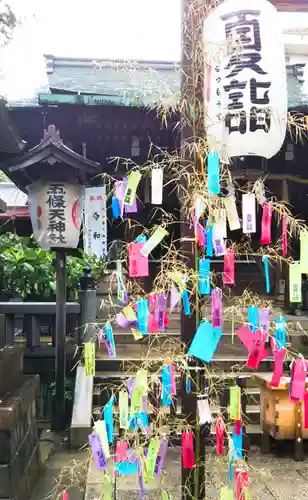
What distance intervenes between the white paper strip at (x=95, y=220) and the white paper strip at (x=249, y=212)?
12.9 feet

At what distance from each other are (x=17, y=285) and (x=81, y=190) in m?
2.60

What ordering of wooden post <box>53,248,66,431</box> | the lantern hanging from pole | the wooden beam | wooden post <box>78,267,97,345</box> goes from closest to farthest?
1. the wooden beam
2. the lantern hanging from pole
3. wooden post <box>53,248,66,431</box>
4. wooden post <box>78,267,97,345</box>

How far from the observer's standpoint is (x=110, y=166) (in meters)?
9.86

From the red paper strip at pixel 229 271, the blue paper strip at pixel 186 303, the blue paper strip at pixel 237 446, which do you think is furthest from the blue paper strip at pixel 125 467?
the red paper strip at pixel 229 271

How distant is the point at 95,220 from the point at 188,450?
456 centimetres

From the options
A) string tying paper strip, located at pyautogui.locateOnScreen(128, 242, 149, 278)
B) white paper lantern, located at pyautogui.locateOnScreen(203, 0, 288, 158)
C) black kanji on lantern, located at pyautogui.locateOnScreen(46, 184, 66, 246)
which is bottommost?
string tying paper strip, located at pyautogui.locateOnScreen(128, 242, 149, 278)

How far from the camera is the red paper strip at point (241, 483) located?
2607mm

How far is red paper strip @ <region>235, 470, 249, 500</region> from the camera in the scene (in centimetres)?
261

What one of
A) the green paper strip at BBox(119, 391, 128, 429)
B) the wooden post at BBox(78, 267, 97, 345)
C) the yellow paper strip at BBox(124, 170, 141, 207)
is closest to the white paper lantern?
the yellow paper strip at BBox(124, 170, 141, 207)

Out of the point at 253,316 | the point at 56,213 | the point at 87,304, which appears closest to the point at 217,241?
the point at 253,316

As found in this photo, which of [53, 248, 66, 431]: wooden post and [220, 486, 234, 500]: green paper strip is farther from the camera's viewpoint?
[53, 248, 66, 431]: wooden post

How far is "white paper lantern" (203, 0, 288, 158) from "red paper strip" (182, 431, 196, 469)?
69.2 inches

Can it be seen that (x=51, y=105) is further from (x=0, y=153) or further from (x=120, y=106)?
(x=0, y=153)

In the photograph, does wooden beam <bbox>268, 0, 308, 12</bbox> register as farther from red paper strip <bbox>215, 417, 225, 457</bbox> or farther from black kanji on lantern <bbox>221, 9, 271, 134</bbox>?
red paper strip <bbox>215, 417, 225, 457</bbox>
